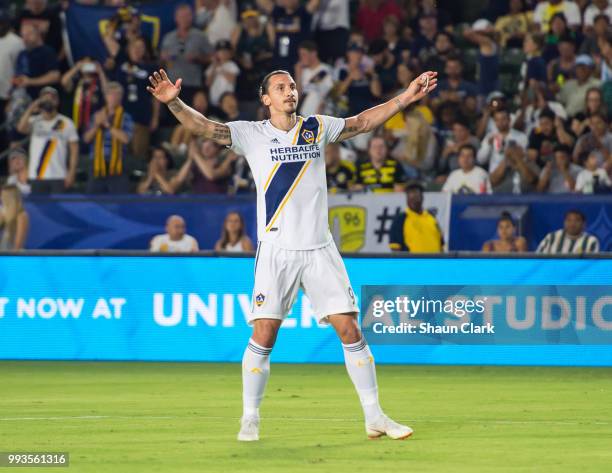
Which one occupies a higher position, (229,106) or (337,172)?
(229,106)

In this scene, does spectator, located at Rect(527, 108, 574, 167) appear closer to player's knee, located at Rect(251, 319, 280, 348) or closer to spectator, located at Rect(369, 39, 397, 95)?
spectator, located at Rect(369, 39, 397, 95)

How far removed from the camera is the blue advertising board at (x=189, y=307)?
1499 centimetres

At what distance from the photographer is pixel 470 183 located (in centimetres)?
1838

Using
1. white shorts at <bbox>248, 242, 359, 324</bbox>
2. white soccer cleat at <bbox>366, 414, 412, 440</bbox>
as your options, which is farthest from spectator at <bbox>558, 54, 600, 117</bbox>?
white soccer cleat at <bbox>366, 414, 412, 440</bbox>

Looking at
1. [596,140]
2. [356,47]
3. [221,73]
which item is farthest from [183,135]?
[596,140]

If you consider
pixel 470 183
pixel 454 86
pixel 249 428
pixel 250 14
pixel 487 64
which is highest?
pixel 250 14

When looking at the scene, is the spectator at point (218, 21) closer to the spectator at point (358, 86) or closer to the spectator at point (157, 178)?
the spectator at point (358, 86)

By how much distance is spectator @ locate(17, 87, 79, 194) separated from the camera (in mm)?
20203

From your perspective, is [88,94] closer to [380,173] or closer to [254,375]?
[380,173]

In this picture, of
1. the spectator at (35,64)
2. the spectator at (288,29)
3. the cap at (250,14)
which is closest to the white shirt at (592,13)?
the spectator at (288,29)

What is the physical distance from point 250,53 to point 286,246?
13148 millimetres

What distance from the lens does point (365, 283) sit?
597 inches

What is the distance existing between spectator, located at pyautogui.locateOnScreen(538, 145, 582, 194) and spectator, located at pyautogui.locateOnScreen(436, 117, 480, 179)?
1.12m

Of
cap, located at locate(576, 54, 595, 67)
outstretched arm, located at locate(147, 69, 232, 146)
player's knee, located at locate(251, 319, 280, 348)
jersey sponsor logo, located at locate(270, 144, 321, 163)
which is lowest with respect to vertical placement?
player's knee, located at locate(251, 319, 280, 348)
